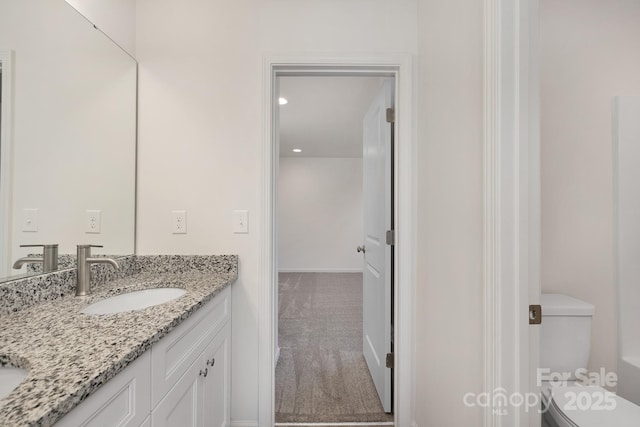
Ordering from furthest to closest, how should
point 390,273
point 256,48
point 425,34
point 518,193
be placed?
point 390,273 → point 256,48 → point 425,34 → point 518,193

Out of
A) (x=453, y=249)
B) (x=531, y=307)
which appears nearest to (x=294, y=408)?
(x=453, y=249)

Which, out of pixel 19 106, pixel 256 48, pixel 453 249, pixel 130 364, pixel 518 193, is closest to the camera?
pixel 130 364

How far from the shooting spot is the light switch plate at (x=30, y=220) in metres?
1.05

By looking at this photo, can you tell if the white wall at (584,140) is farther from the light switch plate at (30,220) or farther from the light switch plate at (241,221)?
the light switch plate at (30,220)

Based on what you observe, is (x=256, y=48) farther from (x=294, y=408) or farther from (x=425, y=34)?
(x=294, y=408)

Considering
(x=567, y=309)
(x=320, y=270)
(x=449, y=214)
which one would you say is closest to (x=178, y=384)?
(x=449, y=214)

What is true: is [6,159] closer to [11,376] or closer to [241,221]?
[11,376]

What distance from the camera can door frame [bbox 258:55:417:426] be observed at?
162cm

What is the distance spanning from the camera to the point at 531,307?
914mm

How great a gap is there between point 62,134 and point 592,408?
241 centimetres

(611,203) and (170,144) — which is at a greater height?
(170,144)

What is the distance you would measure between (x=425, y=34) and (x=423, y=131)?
0.50 metres

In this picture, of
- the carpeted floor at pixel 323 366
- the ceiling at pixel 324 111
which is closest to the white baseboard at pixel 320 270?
the carpeted floor at pixel 323 366

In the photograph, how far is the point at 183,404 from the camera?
3.37ft
